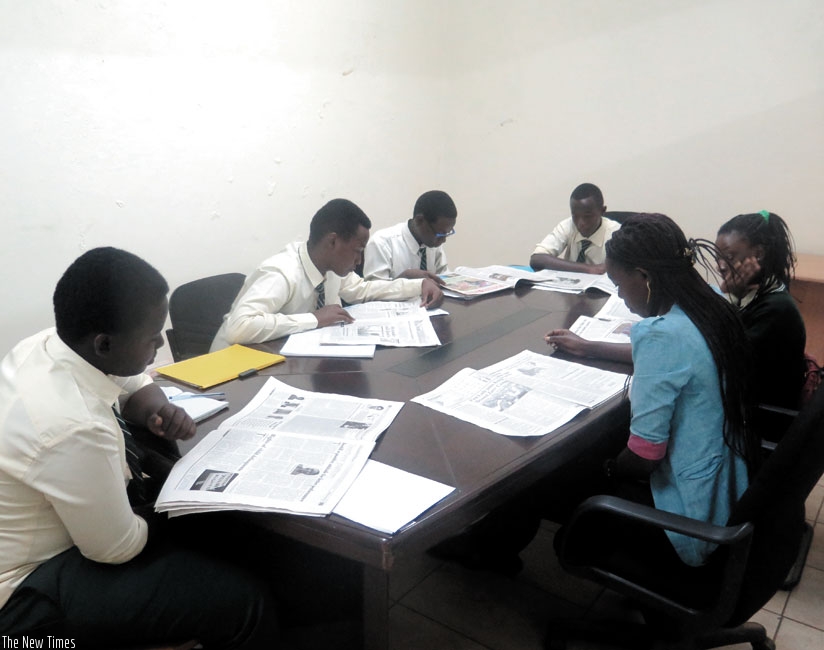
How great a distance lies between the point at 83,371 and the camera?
3.34 ft

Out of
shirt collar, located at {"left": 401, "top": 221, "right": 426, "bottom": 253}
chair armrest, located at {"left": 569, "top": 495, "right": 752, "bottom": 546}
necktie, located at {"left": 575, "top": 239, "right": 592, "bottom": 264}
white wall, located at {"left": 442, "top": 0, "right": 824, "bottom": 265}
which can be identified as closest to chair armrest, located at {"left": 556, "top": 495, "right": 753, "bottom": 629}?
chair armrest, located at {"left": 569, "top": 495, "right": 752, "bottom": 546}

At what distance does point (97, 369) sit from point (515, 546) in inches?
52.9

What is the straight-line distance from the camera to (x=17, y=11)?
2.25 metres

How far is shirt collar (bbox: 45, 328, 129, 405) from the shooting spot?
Answer: 1013mm

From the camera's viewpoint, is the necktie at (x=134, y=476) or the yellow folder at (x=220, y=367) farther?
the yellow folder at (x=220, y=367)

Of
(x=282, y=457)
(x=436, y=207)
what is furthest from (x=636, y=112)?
(x=282, y=457)

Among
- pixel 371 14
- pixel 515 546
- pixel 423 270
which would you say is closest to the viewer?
pixel 515 546

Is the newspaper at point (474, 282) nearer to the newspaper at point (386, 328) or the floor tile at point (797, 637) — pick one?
the newspaper at point (386, 328)

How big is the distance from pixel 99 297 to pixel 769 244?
1716mm

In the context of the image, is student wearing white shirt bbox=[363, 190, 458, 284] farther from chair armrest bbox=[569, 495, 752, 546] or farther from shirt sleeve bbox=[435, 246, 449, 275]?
chair armrest bbox=[569, 495, 752, 546]

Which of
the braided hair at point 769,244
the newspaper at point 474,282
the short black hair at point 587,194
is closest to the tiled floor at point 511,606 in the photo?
the braided hair at point 769,244

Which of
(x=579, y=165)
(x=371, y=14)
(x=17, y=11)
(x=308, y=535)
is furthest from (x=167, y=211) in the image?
(x=579, y=165)

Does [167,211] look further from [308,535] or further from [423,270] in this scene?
[308,535]

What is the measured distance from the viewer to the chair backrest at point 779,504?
99cm
